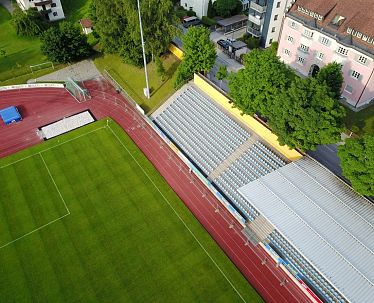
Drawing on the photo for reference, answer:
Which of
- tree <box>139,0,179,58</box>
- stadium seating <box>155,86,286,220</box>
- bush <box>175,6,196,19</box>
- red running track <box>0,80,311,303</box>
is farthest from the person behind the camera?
bush <box>175,6,196,19</box>

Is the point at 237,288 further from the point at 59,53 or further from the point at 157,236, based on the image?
the point at 59,53

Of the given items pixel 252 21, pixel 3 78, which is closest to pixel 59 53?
pixel 3 78

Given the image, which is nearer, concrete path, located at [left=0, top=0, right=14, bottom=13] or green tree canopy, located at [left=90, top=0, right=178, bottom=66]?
green tree canopy, located at [left=90, top=0, right=178, bottom=66]

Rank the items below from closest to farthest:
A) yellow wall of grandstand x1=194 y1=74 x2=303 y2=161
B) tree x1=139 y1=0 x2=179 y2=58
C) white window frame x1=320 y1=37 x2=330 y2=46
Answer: yellow wall of grandstand x1=194 y1=74 x2=303 y2=161 → white window frame x1=320 y1=37 x2=330 y2=46 → tree x1=139 y1=0 x2=179 y2=58

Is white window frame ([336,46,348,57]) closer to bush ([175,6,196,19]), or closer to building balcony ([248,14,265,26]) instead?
building balcony ([248,14,265,26])

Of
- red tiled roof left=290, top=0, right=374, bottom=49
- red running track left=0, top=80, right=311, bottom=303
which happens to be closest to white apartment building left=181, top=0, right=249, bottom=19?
red tiled roof left=290, top=0, right=374, bottom=49
